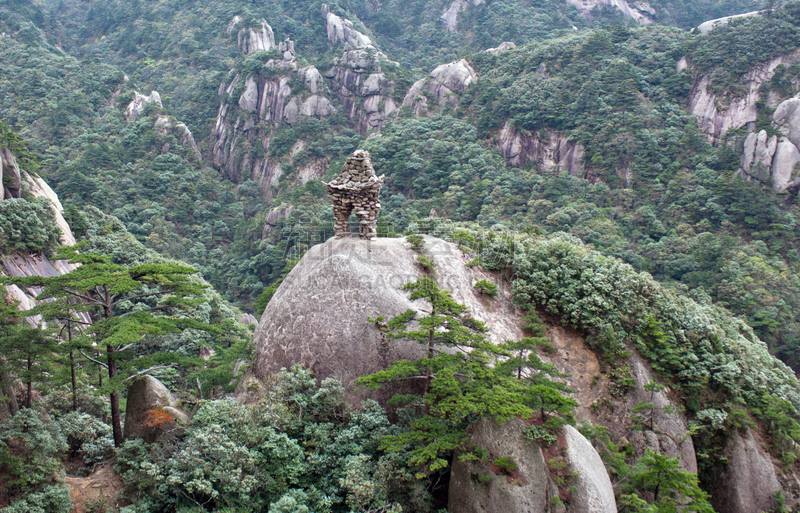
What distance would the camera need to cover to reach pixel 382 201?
181 ft

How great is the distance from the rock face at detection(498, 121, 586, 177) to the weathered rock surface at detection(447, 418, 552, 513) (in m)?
49.9

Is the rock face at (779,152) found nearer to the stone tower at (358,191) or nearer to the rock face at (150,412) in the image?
the stone tower at (358,191)

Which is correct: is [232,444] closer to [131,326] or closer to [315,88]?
[131,326]

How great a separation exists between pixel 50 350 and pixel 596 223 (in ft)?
136

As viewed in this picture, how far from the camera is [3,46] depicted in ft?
236

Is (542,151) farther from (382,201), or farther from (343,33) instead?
(343,33)

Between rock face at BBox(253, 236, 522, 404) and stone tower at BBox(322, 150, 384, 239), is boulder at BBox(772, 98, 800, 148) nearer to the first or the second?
rock face at BBox(253, 236, 522, 404)

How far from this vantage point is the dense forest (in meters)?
9.71

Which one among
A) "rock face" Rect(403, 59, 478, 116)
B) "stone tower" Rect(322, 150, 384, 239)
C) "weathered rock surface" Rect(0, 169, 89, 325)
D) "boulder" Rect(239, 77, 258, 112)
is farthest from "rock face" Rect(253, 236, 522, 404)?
"boulder" Rect(239, 77, 258, 112)

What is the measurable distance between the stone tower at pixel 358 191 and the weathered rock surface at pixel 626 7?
102652 millimetres

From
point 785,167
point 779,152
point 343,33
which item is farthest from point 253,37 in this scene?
point 785,167

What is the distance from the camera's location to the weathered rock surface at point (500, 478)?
8.39m

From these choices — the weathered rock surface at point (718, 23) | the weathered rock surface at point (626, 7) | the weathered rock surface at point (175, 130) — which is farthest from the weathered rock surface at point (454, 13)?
the weathered rock surface at point (175, 130)

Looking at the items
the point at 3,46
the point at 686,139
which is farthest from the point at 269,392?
the point at 3,46
